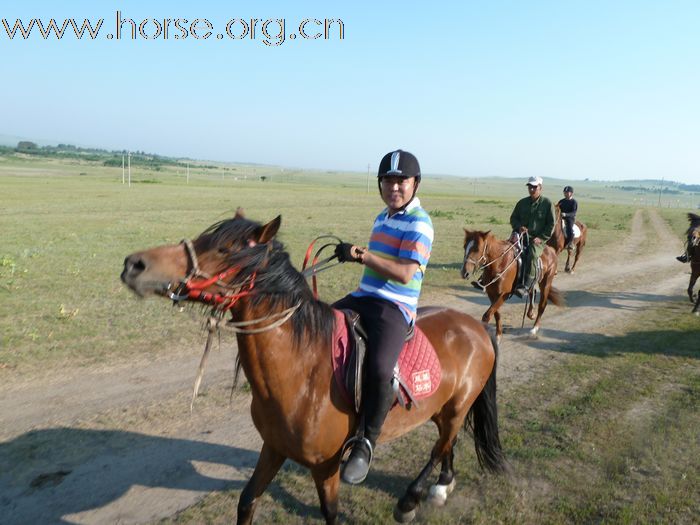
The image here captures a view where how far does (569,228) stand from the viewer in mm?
17531

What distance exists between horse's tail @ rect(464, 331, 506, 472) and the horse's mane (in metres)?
2.27

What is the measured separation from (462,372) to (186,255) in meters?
2.71

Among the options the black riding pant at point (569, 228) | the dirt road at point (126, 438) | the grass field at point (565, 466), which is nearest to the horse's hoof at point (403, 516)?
the grass field at point (565, 466)

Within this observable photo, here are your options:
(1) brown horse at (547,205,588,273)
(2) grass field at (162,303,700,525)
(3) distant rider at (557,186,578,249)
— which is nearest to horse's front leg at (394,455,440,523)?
(2) grass field at (162,303,700,525)

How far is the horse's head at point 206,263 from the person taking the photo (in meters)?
2.68

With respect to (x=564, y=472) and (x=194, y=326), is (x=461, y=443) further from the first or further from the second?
(x=194, y=326)

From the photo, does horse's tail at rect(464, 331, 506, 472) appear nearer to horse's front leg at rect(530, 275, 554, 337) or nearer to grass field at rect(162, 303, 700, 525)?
grass field at rect(162, 303, 700, 525)

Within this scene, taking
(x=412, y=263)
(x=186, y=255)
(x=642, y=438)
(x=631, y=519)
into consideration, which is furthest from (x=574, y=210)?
(x=186, y=255)

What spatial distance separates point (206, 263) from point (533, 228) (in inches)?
352

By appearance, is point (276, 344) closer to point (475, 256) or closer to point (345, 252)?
point (345, 252)

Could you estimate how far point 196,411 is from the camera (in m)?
6.12

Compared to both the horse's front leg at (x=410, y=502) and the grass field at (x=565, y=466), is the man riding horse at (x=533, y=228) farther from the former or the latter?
the horse's front leg at (x=410, y=502)

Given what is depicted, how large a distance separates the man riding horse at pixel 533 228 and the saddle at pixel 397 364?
6.73m

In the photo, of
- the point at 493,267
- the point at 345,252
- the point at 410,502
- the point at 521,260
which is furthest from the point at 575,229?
the point at 345,252
